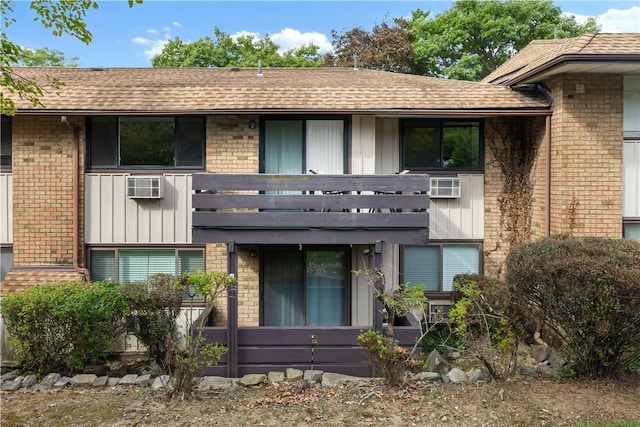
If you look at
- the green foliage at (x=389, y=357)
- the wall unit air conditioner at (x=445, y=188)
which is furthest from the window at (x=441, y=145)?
the green foliage at (x=389, y=357)

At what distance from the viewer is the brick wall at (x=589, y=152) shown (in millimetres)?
8727

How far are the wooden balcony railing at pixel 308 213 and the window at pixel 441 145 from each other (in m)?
1.91

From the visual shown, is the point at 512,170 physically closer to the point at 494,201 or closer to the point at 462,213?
the point at 494,201

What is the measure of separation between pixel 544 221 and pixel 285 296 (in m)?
5.11

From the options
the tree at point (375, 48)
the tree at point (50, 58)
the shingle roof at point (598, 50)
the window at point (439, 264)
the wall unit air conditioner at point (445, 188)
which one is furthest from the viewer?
the tree at point (50, 58)

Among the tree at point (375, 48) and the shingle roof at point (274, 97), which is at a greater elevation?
the tree at point (375, 48)

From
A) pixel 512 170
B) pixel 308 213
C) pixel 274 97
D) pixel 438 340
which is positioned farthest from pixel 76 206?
pixel 512 170

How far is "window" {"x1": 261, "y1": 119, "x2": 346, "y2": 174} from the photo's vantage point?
9.57 m

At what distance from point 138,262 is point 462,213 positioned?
6.54 meters

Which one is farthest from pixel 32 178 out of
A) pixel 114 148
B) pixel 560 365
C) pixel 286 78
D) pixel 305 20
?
pixel 305 20

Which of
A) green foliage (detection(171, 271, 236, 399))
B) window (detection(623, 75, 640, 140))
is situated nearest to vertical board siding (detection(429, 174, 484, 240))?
window (detection(623, 75, 640, 140))

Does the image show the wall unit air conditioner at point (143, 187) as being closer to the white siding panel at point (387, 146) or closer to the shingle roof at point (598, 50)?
the white siding panel at point (387, 146)

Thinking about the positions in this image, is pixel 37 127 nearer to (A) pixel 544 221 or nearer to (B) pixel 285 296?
(B) pixel 285 296

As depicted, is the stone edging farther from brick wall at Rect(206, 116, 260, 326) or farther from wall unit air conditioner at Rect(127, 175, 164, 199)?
wall unit air conditioner at Rect(127, 175, 164, 199)
